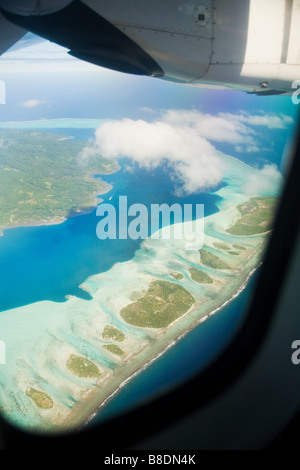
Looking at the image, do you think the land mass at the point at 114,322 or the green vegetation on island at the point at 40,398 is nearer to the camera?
the green vegetation on island at the point at 40,398

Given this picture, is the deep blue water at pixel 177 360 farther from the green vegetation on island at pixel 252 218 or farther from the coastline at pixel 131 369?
the green vegetation on island at pixel 252 218

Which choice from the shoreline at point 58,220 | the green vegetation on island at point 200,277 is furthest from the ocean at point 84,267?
the green vegetation on island at point 200,277

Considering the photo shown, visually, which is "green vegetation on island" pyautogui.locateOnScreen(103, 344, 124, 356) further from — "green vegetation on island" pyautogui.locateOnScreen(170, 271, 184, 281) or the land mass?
"green vegetation on island" pyautogui.locateOnScreen(170, 271, 184, 281)

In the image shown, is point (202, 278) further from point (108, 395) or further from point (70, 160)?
point (70, 160)

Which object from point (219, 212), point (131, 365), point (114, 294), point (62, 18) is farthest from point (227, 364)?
point (219, 212)

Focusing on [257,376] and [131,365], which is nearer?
[257,376]

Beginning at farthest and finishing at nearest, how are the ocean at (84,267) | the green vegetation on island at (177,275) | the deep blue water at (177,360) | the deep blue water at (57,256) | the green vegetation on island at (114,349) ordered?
the green vegetation on island at (177,275), the deep blue water at (57,256), the green vegetation on island at (114,349), the ocean at (84,267), the deep blue water at (177,360)
